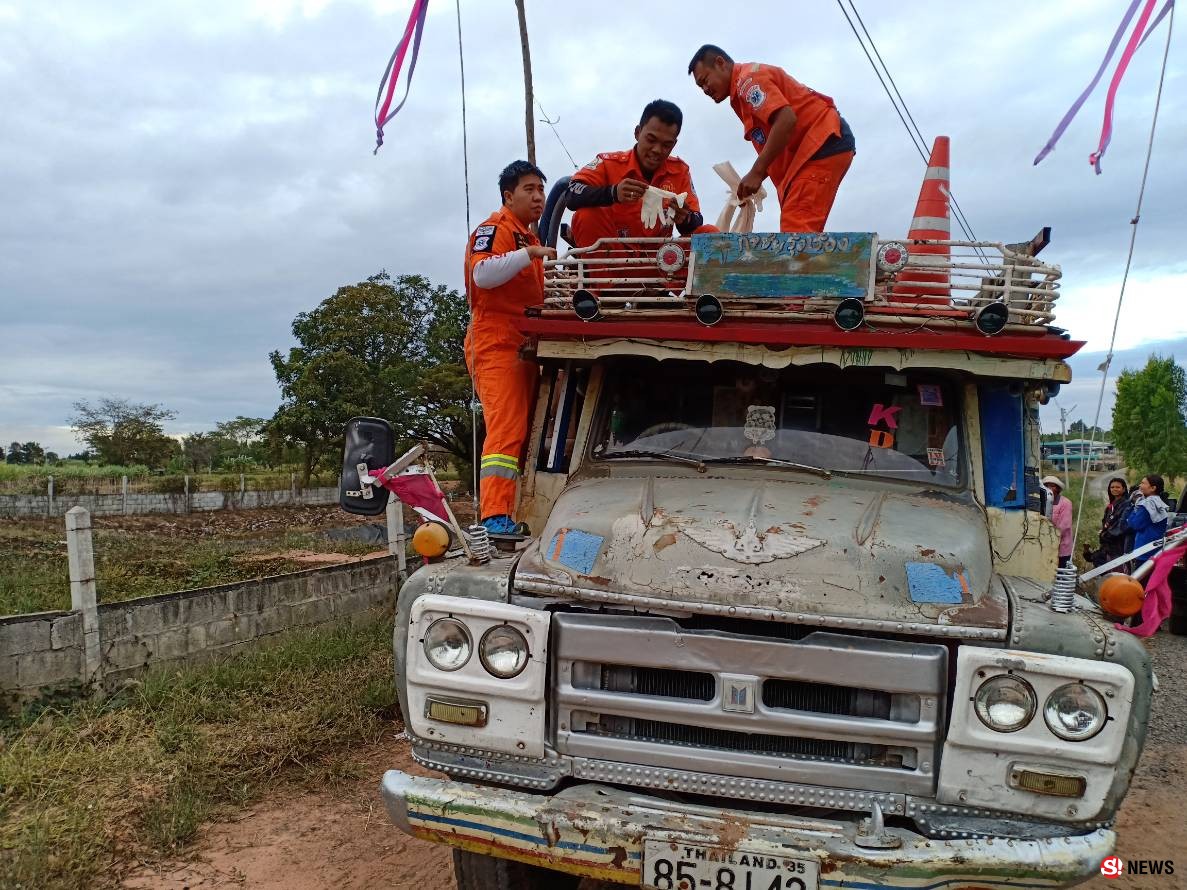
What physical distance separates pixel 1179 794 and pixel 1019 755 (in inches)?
137

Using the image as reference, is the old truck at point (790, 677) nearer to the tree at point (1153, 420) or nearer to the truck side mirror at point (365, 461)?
the truck side mirror at point (365, 461)

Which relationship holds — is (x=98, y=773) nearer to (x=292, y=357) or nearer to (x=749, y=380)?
(x=749, y=380)

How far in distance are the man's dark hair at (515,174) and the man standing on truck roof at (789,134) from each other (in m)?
1.13

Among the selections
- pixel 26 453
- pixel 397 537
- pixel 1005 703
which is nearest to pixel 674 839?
pixel 1005 703

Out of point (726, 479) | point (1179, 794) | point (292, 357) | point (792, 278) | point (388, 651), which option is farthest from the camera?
point (292, 357)

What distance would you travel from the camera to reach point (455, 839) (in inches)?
97.5

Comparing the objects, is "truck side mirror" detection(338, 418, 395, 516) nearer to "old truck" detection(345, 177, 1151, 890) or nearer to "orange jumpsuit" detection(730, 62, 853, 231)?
"old truck" detection(345, 177, 1151, 890)

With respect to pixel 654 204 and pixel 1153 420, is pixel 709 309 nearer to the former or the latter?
pixel 654 204

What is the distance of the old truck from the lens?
2.28 metres

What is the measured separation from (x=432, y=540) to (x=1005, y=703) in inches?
73.6

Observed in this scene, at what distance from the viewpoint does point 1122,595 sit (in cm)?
252

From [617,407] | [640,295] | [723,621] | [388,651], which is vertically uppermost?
[640,295]

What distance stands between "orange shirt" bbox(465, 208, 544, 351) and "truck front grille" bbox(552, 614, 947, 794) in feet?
6.01

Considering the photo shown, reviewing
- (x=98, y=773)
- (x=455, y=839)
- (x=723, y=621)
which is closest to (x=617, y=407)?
(x=723, y=621)
